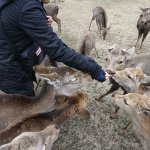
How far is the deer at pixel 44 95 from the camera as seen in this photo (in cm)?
402

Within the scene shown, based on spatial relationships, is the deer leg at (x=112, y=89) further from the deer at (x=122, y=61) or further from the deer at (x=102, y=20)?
the deer at (x=102, y=20)

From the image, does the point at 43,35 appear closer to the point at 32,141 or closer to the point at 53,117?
the point at 53,117

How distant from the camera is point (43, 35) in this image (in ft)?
12.4

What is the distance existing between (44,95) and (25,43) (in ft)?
2.25

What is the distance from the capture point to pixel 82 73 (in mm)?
4293

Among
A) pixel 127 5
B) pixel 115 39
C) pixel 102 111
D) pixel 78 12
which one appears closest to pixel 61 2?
pixel 78 12

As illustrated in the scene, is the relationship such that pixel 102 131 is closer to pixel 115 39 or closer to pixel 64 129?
pixel 64 129

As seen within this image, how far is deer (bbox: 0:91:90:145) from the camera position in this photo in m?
3.62

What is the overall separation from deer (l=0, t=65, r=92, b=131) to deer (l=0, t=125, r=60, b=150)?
20.5 inches

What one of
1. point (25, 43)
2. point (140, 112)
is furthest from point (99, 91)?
point (25, 43)

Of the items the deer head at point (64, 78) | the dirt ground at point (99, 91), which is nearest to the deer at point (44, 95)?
the deer head at point (64, 78)

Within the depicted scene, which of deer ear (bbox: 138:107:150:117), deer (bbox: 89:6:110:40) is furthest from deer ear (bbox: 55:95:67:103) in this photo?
deer (bbox: 89:6:110:40)

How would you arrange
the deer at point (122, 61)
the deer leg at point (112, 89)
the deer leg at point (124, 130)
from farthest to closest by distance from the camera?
the deer at point (122, 61), the deer leg at point (112, 89), the deer leg at point (124, 130)

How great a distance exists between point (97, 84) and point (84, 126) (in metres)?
1.25
